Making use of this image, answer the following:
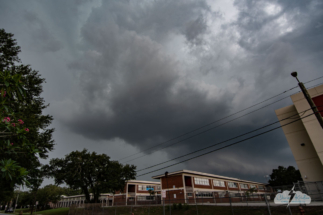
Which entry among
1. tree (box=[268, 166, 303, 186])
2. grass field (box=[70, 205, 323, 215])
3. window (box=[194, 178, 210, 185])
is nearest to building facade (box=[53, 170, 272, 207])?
window (box=[194, 178, 210, 185])

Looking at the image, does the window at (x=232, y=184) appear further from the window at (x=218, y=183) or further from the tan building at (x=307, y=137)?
the tan building at (x=307, y=137)

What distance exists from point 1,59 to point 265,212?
33.2 metres

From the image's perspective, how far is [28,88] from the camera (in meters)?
20.7

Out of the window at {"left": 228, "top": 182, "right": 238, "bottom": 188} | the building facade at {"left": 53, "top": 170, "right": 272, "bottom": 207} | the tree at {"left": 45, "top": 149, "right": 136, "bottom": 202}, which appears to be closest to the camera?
the tree at {"left": 45, "top": 149, "right": 136, "bottom": 202}

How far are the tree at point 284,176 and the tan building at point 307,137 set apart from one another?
196 ft

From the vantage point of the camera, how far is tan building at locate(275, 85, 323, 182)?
85.3ft

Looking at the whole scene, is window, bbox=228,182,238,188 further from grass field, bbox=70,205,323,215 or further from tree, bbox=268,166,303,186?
grass field, bbox=70,205,323,215

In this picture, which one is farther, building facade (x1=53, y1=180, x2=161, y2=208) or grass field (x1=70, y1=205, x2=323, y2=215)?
building facade (x1=53, y1=180, x2=161, y2=208)

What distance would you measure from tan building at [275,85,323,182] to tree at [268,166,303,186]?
196 ft

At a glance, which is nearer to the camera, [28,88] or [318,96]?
[28,88]

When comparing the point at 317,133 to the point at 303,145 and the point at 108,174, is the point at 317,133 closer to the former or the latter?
the point at 303,145

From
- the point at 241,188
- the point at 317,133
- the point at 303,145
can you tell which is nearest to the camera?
the point at 317,133

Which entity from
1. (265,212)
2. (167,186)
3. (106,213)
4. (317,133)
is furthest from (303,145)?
(106,213)

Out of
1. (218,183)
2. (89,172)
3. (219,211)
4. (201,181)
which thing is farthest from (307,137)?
(89,172)
